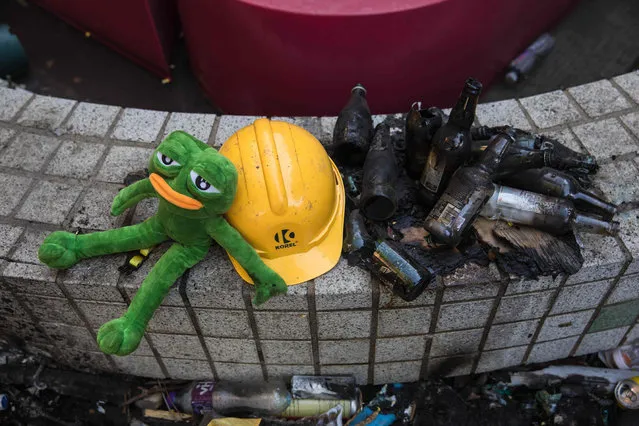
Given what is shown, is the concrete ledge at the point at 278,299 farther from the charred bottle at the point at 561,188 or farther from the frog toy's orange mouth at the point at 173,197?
the frog toy's orange mouth at the point at 173,197

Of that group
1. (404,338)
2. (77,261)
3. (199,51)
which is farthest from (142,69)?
(404,338)

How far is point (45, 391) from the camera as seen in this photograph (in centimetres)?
244

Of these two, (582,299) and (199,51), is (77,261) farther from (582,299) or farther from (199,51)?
(582,299)

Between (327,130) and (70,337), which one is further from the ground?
(327,130)

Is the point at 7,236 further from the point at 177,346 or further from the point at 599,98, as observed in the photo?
the point at 599,98

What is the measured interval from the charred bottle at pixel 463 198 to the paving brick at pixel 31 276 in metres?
1.35

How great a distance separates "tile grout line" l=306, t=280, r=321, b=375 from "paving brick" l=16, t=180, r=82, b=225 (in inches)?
39.7

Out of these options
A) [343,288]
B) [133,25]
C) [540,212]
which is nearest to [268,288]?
[343,288]

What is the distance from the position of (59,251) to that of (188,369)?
805 millimetres

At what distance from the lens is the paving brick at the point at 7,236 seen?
77.1 inches

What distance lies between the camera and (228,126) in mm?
2322

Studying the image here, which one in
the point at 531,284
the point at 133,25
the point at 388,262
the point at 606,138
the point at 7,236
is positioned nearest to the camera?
the point at 388,262

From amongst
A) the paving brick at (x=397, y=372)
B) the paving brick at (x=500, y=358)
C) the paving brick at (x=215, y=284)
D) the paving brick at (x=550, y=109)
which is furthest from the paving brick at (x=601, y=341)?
the paving brick at (x=215, y=284)

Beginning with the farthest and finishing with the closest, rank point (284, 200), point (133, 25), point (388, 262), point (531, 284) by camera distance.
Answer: point (133, 25) < point (531, 284) < point (388, 262) < point (284, 200)
